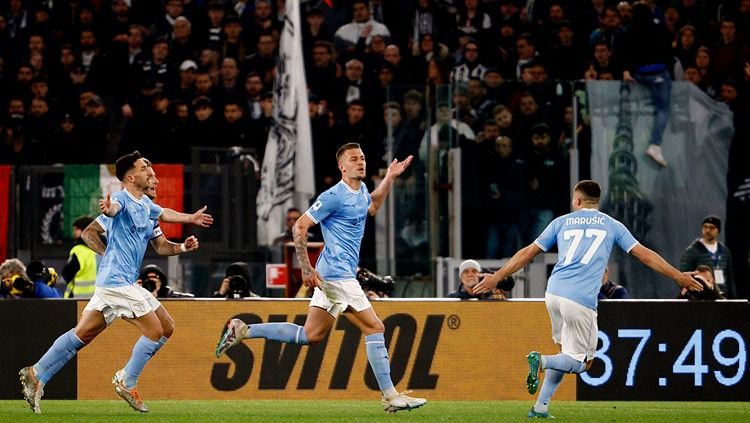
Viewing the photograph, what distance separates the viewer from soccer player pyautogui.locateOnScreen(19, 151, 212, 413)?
42.2 ft

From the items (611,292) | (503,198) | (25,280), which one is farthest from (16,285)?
(611,292)

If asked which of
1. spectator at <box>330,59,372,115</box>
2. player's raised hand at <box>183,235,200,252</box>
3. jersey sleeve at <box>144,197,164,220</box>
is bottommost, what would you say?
player's raised hand at <box>183,235,200,252</box>

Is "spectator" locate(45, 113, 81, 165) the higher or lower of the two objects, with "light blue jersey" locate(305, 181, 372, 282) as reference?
higher

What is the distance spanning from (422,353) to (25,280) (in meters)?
4.00

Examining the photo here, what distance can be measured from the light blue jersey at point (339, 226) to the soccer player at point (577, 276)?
1097mm

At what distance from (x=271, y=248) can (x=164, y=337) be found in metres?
4.73

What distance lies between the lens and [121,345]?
15.6 metres

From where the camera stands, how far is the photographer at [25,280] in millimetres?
15781

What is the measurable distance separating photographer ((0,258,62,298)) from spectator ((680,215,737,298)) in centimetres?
692

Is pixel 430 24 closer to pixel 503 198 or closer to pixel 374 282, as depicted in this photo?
pixel 503 198

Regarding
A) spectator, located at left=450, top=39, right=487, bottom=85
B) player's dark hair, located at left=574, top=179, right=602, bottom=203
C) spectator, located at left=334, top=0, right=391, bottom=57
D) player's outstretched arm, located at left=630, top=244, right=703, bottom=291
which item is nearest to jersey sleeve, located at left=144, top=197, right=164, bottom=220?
player's dark hair, located at left=574, top=179, right=602, bottom=203

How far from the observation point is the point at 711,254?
58.3ft

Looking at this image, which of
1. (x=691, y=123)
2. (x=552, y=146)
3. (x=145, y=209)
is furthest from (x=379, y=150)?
(x=145, y=209)

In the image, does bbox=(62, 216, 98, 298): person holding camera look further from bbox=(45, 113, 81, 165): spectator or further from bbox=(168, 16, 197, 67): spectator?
bbox=(168, 16, 197, 67): spectator
